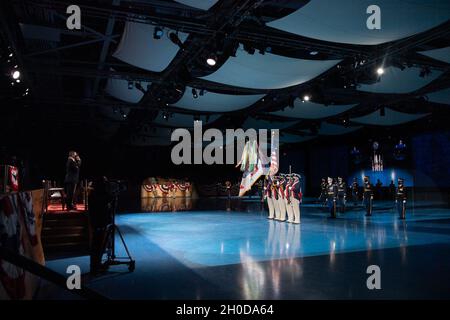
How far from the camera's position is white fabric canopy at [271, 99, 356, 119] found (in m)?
14.5

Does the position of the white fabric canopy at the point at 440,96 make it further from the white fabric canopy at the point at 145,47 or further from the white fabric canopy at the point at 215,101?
the white fabric canopy at the point at 145,47

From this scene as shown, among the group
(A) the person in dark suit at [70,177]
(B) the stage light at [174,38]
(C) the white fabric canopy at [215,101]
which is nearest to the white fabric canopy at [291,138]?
(C) the white fabric canopy at [215,101]

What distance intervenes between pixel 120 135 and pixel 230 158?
10216 millimetres

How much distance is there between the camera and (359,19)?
679cm

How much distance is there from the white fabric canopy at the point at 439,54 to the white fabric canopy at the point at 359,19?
135cm

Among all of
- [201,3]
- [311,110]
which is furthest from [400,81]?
[201,3]

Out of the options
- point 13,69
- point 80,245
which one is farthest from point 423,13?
point 13,69

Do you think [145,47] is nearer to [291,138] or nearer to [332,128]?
[332,128]

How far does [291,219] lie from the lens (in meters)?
11.1

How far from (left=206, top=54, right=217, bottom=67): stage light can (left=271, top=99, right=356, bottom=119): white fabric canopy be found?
662 cm

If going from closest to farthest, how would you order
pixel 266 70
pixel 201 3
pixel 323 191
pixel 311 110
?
pixel 201 3
pixel 266 70
pixel 311 110
pixel 323 191

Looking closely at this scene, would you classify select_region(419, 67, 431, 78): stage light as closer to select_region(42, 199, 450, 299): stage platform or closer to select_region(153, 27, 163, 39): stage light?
select_region(42, 199, 450, 299): stage platform

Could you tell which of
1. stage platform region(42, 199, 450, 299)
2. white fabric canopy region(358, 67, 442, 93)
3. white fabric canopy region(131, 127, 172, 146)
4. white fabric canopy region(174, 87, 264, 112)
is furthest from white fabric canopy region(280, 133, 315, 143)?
stage platform region(42, 199, 450, 299)

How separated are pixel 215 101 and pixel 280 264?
8551mm
